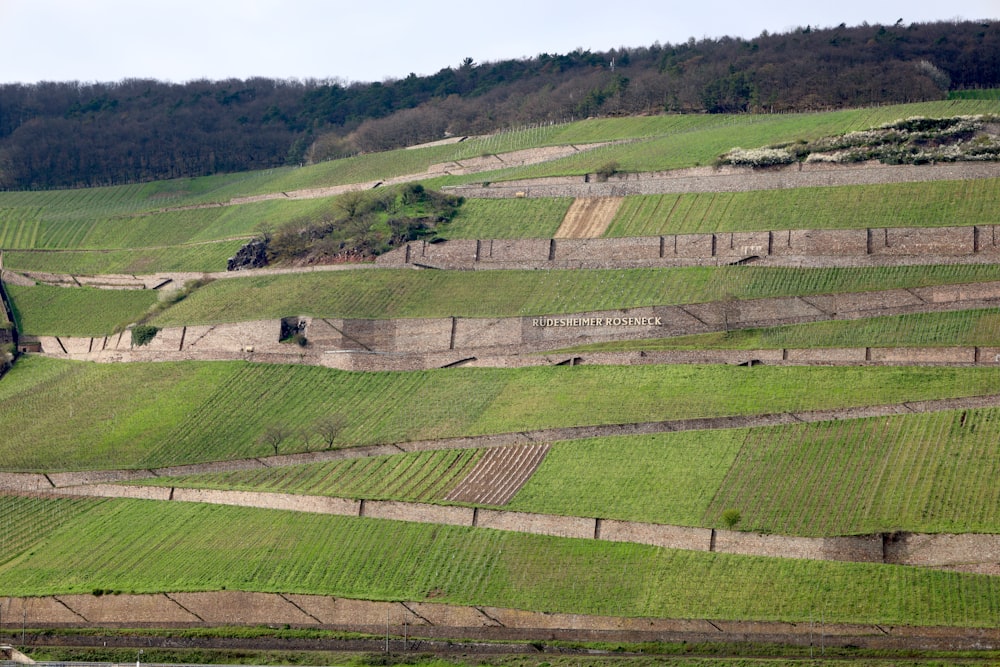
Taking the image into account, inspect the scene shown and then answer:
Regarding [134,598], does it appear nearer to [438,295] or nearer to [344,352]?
[344,352]

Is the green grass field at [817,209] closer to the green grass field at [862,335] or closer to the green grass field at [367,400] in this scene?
the green grass field at [862,335]

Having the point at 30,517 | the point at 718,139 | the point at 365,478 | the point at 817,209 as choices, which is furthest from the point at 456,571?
the point at 718,139

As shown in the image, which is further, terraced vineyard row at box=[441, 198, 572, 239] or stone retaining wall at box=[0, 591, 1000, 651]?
terraced vineyard row at box=[441, 198, 572, 239]

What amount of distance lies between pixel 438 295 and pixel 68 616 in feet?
117

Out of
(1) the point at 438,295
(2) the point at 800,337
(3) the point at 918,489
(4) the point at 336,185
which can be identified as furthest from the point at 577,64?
(3) the point at 918,489

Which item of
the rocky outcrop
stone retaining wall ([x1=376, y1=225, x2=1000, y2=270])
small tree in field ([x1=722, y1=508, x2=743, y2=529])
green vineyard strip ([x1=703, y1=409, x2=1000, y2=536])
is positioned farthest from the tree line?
small tree in field ([x1=722, y1=508, x2=743, y2=529])

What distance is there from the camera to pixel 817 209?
95688 millimetres

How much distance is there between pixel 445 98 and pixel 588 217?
63.6m

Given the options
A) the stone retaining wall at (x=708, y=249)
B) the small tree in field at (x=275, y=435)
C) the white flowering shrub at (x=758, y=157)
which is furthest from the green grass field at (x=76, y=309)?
the white flowering shrub at (x=758, y=157)

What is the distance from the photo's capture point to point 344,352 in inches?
3585

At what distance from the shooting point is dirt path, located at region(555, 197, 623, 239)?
10288cm

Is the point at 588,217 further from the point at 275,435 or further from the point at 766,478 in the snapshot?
the point at 766,478

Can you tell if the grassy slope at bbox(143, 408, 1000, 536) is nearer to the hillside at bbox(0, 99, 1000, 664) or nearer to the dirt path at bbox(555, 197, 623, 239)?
the hillside at bbox(0, 99, 1000, 664)

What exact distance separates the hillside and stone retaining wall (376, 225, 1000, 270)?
0.64 feet
